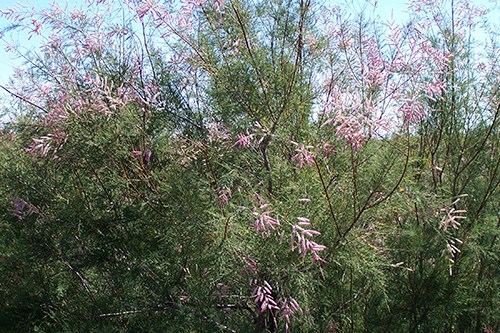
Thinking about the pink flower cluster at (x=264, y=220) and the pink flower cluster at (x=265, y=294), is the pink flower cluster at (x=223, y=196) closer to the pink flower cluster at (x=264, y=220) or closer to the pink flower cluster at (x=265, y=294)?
the pink flower cluster at (x=264, y=220)

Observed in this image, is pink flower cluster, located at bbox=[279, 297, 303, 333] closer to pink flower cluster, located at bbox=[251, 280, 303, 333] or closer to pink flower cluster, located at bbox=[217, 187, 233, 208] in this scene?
pink flower cluster, located at bbox=[251, 280, 303, 333]

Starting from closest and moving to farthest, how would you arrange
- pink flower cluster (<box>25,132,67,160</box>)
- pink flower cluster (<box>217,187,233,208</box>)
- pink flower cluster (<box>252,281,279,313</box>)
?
pink flower cluster (<box>252,281,279,313</box>) → pink flower cluster (<box>217,187,233,208</box>) → pink flower cluster (<box>25,132,67,160</box>)

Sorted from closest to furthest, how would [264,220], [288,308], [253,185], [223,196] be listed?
1. [264,220]
2. [288,308]
3. [223,196]
4. [253,185]

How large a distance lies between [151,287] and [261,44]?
4.23ft

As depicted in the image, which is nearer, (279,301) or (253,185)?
(279,301)

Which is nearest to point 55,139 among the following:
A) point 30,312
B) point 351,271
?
point 351,271

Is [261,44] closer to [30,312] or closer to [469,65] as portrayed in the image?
[469,65]

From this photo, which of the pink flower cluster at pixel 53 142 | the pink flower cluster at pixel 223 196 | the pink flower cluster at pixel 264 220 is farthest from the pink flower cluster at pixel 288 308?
the pink flower cluster at pixel 53 142

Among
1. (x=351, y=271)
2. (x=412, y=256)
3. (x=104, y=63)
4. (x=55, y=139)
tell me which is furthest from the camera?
(x=104, y=63)

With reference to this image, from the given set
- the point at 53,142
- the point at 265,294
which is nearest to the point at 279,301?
the point at 265,294

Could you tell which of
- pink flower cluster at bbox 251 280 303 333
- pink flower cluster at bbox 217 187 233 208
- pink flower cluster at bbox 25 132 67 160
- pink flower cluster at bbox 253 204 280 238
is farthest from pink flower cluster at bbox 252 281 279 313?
pink flower cluster at bbox 25 132 67 160

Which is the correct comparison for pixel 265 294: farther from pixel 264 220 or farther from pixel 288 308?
pixel 264 220

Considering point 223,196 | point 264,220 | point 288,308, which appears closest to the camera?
point 264,220

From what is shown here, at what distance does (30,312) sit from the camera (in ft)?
13.8
